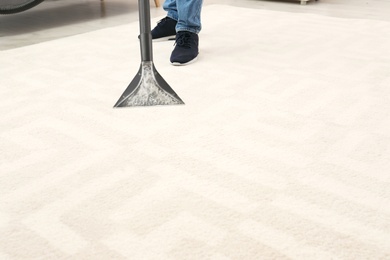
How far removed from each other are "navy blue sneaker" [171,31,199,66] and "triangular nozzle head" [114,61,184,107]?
29cm

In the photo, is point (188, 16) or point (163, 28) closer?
point (188, 16)

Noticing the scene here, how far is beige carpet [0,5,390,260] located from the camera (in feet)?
1.75

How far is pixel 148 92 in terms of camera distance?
0.96 m

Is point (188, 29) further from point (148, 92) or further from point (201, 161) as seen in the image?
point (201, 161)

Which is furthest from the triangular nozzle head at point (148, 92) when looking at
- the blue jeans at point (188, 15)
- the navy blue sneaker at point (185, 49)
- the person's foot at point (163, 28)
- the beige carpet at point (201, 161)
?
the person's foot at point (163, 28)

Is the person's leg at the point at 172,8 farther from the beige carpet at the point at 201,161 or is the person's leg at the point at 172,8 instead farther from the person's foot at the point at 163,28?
the beige carpet at the point at 201,161

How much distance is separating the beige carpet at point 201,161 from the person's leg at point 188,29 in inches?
2.3

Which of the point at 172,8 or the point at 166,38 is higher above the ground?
the point at 172,8

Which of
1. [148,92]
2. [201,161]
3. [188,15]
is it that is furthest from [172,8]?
[201,161]

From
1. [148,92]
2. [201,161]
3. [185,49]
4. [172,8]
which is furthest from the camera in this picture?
[172,8]

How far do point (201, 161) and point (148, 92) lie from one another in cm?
30

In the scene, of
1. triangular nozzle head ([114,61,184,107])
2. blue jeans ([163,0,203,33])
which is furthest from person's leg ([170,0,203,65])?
triangular nozzle head ([114,61,184,107])

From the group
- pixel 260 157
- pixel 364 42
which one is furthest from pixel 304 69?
pixel 260 157

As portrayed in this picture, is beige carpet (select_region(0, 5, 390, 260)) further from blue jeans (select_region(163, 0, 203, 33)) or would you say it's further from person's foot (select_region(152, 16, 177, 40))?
person's foot (select_region(152, 16, 177, 40))
